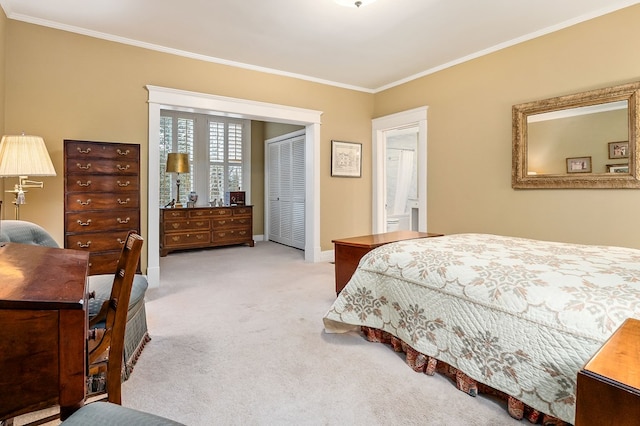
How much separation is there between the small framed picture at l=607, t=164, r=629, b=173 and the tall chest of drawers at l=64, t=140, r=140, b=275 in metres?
4.35

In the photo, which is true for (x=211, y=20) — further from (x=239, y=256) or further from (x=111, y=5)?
(x=239, y=256)

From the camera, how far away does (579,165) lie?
3.20 m

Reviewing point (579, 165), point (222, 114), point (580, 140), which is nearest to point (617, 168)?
point (579, 165)

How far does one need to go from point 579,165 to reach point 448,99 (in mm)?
1698

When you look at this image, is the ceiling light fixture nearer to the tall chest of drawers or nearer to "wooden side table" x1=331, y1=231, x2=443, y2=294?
"wooden side table" x1=331, y1=231, x2=443, y2=294

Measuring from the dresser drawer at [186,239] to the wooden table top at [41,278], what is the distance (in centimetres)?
441

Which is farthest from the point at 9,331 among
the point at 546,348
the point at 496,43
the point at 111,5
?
the point at 496,43

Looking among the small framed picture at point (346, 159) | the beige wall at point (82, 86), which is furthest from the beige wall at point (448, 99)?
the small framed picture at point (346, 159)

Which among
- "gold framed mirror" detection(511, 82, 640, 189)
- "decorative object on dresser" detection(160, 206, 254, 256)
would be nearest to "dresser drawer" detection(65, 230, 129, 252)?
"decorative object on dresser" detection(160, 206, 254, 256)

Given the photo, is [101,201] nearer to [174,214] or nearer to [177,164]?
[177,164]

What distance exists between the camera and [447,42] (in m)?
3.70

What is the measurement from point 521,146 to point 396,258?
2317 millimetres

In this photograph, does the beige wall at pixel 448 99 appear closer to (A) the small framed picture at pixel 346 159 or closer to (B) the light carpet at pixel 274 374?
(A) the small framed picture at pixel 346 159

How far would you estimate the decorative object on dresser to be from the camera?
227 inches
